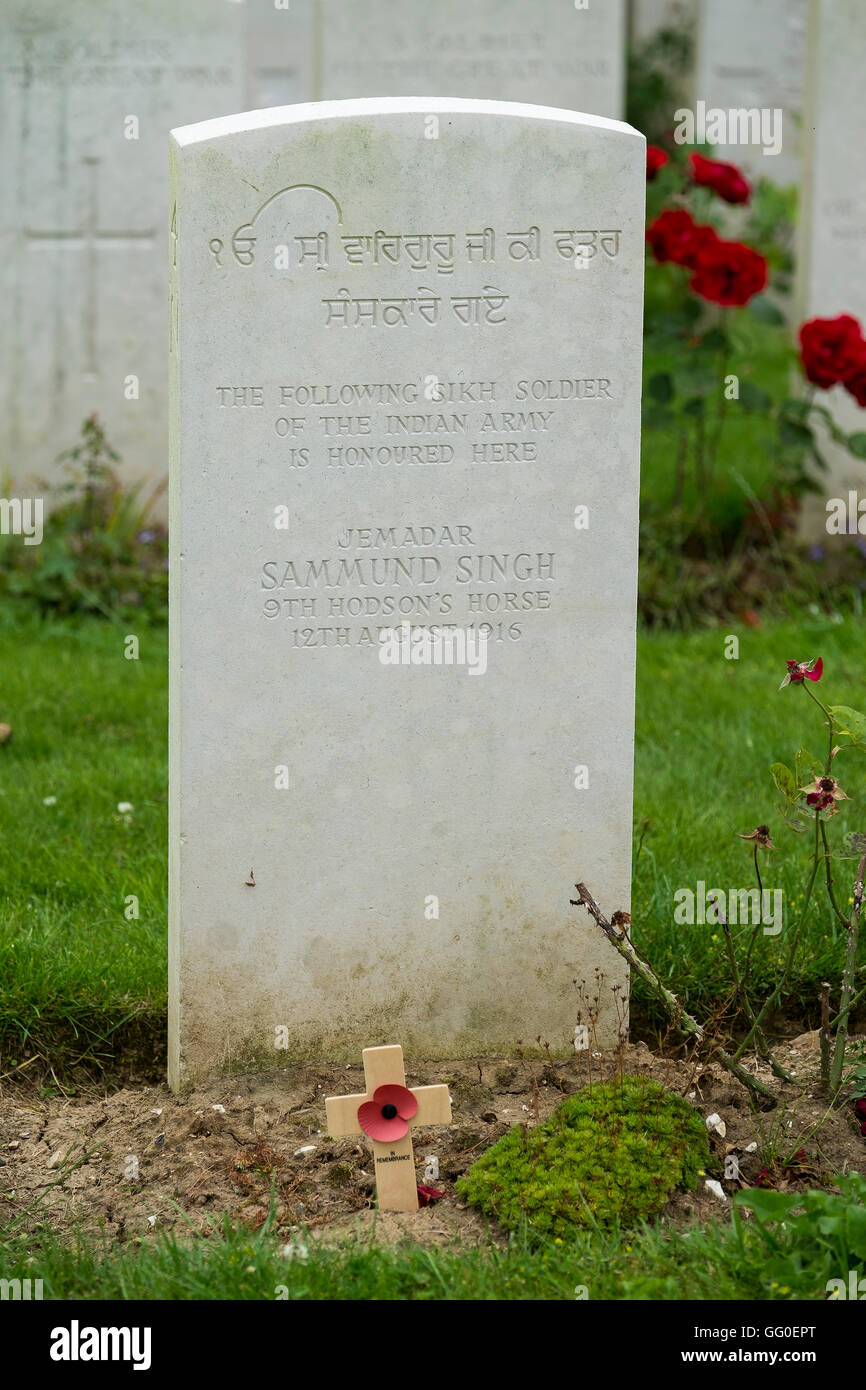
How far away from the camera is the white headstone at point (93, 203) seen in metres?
6.59

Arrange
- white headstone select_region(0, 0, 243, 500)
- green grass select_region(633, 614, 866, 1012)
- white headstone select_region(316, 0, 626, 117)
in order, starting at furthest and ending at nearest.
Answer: white headstone select_region(316, 0, 626, 117), white headstone select_region(0, 0, 243, 500), green grass select_region(633, 614, 866, 1012)

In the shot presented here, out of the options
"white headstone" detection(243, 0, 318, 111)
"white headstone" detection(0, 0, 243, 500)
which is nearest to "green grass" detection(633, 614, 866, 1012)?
"white headstone" detection(0, 0, 243, 500)

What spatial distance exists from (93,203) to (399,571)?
4.35 metres

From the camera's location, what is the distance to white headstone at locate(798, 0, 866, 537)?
6398mm

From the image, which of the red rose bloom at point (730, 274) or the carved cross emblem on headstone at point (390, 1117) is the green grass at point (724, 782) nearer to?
the carved cross emblem on headstone at point (390, 1117)

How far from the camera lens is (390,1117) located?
2.74 m

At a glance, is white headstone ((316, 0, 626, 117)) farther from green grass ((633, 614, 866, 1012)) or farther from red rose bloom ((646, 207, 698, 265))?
green grass ((633, 614, 866, 1012))

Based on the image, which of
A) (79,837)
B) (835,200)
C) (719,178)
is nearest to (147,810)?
(79,837)

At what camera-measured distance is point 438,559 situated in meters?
3.05

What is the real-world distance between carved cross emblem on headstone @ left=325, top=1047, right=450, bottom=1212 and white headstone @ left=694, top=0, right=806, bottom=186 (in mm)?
8742

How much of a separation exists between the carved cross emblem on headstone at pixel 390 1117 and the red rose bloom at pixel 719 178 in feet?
15.0

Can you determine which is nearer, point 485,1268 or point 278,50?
point 485,1268

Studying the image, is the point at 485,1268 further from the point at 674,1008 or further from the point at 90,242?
the point at 90,242
